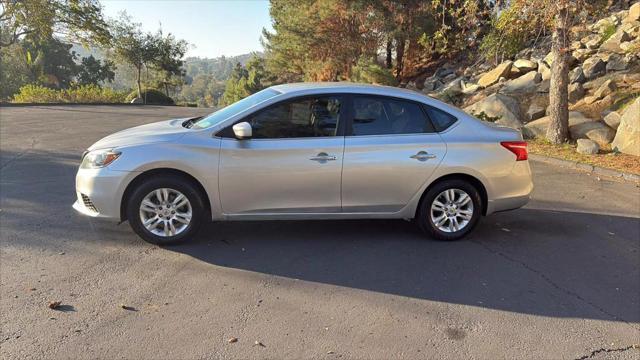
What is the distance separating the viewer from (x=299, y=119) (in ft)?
16.0

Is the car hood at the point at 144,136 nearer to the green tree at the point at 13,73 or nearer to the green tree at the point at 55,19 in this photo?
the green tree at the point at 55,19

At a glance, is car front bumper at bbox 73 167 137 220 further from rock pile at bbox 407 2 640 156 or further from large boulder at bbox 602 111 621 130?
large boulder at bbox 602 111 621 130

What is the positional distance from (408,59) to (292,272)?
2459cm

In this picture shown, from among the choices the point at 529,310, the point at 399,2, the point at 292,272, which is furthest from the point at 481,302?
the point at 399,2

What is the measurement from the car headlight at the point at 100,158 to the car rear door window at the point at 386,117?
2368mm

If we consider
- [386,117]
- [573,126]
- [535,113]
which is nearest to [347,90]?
[386,117]

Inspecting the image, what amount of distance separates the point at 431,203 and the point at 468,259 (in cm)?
71

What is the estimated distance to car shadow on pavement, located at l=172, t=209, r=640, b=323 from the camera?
159 inches

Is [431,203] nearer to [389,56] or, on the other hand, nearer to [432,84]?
[432,84]

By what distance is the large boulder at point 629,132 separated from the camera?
30.7 feet

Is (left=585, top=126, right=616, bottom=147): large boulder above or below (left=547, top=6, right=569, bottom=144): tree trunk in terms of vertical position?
below

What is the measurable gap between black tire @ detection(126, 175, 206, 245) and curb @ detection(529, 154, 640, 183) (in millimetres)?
7215

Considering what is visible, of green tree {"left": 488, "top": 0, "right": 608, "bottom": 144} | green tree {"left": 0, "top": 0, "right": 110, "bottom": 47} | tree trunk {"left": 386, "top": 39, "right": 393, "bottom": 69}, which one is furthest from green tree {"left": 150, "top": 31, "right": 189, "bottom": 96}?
green tree {"left": 488, "top": 0, "right": 608, "bottom": 144}

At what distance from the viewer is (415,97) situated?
16.9ft
